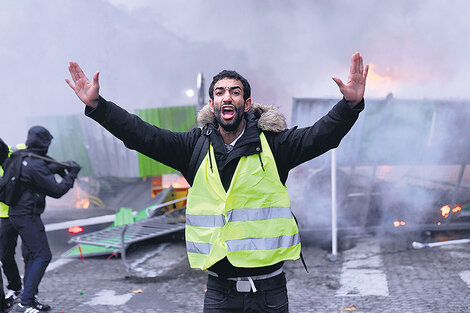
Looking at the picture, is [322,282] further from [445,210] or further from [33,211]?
[33,211]

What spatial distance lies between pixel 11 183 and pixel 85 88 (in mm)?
2985

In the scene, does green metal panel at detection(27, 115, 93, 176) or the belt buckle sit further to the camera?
green metal panel at detection(27, 115, 93, 176)

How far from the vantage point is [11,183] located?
477 cm

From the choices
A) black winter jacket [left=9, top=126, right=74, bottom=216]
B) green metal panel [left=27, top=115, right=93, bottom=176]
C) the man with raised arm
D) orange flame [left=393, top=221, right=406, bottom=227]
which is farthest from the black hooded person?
green metal panel [left=27, top=115, right=93, bottom=176]

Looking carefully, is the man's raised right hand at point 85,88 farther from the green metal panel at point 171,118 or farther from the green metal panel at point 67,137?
the green metal panel at point 67,137

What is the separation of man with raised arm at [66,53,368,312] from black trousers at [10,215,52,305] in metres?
2.95

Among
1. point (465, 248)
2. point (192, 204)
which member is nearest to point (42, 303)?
point (192, 204)

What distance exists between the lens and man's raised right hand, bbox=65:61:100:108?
2216 millimetres

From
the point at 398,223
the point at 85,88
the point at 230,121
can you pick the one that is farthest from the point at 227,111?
the point at 398,223

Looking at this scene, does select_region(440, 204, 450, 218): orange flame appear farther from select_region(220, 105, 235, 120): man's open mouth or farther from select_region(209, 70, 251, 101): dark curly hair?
select_region(220, 105, 235, 120): man's open mouth

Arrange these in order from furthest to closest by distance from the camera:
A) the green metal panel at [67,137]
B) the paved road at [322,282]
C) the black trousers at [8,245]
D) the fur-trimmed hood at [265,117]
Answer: the green metal panel at [67,137], the black trousers at [8,245], the paved road at [322,282], the fur-trimmed hood at [265,117]

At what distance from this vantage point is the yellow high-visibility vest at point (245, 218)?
228 cm

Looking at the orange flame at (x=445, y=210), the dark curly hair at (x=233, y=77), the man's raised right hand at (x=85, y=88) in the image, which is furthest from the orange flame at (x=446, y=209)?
the man's raised right hand at (x=85, y=88)

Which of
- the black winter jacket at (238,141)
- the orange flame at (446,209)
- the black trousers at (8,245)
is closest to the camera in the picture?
the black winter jacket at (238,141)
